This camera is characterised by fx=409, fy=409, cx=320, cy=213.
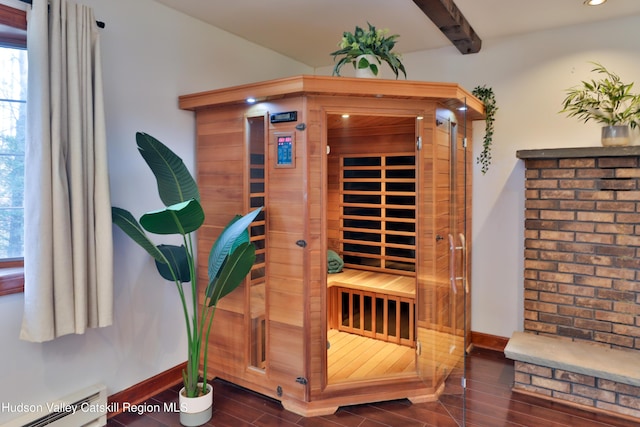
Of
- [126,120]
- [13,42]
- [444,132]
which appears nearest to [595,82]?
[444,132]

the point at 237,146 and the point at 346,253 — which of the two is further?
the point at 346,253

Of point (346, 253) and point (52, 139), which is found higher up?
point (52, 139)

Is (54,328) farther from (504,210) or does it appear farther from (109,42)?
(504,210)

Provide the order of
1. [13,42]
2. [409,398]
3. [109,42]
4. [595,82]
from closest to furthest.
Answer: [13,42]
[109,42]
[409,398]
[595,82]

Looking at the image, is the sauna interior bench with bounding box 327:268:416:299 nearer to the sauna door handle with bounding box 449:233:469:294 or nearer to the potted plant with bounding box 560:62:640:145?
the sauna door handle with bounding box 449:233:469:294

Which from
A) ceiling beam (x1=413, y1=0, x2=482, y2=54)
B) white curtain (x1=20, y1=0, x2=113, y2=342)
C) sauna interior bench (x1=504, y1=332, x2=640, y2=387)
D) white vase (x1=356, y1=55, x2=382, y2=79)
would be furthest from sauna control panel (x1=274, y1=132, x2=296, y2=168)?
sauna interior bench (x1=504, y1=332, x2=640, y2=387)

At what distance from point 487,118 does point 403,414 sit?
231cm

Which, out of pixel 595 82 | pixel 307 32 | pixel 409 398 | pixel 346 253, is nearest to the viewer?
pixel 409 398

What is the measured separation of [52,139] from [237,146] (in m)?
1.01

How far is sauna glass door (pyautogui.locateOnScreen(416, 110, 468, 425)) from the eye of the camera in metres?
2.50

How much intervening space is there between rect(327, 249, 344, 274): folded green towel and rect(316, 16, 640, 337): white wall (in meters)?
1.13

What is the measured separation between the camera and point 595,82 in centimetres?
293

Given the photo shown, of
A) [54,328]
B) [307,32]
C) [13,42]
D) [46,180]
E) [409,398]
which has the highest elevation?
[307,32]

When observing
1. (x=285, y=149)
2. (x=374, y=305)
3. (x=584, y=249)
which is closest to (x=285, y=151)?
(x=285, y=149)
